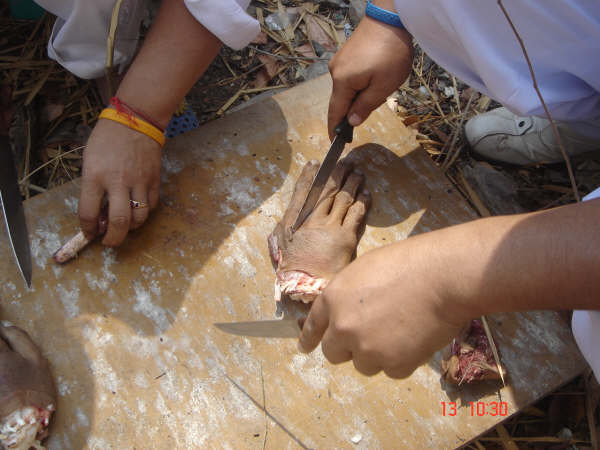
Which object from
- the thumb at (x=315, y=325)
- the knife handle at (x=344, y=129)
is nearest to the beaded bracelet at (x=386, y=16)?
the knife handle at (x=344, y=129)

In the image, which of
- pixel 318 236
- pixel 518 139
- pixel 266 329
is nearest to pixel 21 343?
pixel 266 329

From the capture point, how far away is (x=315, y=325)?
1079mm

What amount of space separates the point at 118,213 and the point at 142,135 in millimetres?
278

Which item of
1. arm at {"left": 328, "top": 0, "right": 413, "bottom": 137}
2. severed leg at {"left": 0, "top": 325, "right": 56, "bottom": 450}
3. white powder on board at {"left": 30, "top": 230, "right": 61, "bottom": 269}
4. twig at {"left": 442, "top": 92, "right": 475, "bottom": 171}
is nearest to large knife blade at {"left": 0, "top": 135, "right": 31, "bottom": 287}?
white powder on board at {"left": 30, "top": 230, "right": 61, "bottom": 269}

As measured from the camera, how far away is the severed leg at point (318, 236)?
141cm

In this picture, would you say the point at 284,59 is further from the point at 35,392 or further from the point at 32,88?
the point at 35,392

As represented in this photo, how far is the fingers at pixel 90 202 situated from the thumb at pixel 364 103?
0.83 meters

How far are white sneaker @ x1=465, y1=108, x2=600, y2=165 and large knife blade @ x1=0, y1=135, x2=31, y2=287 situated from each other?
1888mm

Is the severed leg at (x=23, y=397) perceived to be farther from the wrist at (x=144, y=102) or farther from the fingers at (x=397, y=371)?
the fingers at (x=397, y=371)

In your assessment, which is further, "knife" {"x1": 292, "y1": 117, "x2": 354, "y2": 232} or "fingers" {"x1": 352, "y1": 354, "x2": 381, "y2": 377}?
"knife" {"x1": 292, "y1": 117, "x2": 354, "y2": 232}

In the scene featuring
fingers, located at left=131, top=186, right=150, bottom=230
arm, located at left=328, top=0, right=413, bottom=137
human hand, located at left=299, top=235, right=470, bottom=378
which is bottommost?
fingers, located at left=131, top=186, right=150, bottom=230

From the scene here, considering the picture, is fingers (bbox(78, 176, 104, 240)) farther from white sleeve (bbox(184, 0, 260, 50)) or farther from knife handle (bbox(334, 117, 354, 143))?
knife handle (bbox(334, 117, 354, 143))

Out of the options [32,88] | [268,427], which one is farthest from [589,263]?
[32,88]

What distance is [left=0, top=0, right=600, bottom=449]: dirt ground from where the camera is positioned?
1.71m
